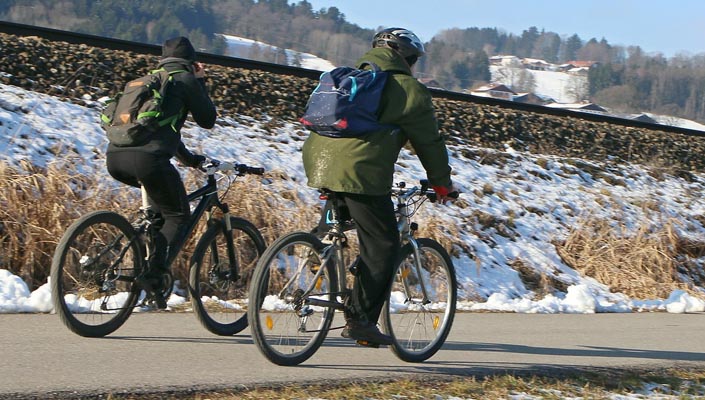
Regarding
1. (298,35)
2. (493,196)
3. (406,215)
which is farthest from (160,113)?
(298,35)

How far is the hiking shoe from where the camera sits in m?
6.06

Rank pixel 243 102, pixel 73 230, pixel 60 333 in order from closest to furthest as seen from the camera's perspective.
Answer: pixel 73 230 → pixel 60 333 → pixel 243 102

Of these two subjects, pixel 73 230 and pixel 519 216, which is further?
pixel 519 216

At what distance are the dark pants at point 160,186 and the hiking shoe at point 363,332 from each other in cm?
127

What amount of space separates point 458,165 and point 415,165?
1225mm

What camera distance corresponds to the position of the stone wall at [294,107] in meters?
13.3

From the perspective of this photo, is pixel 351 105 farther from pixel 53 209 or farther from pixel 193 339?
pixel 53 209

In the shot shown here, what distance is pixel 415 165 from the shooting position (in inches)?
573

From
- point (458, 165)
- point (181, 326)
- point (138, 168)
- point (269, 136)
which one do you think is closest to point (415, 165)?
point (458, 165)

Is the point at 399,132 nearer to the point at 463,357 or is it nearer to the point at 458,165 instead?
the point at 463,357

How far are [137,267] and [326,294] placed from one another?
123 centimetres

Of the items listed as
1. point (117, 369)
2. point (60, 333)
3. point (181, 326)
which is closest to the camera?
point (117, 369)

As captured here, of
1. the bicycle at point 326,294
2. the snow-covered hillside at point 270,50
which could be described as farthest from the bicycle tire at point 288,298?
the snow-covered hillside at point 270,50

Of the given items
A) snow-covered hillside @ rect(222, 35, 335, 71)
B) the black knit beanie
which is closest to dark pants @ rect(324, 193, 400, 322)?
the black knit beanie
